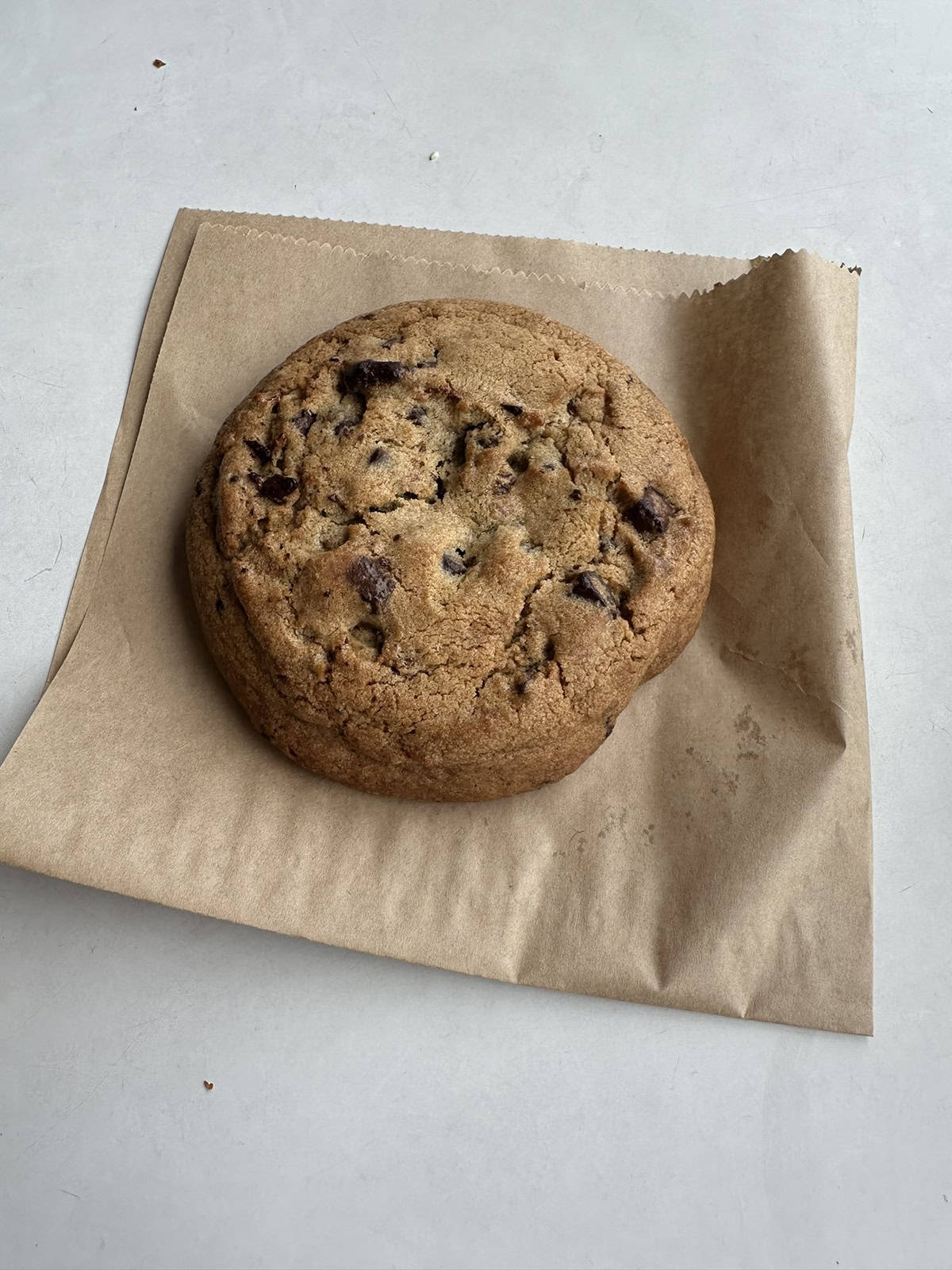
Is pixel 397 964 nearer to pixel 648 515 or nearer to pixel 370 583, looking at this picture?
pixel 370 583

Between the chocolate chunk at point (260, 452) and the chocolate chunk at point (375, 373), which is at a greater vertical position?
the chocolate chunk at point (375, 373)

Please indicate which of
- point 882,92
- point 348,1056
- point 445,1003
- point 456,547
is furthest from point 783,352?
point 348,1056

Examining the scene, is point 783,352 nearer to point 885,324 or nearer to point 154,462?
point 885,324

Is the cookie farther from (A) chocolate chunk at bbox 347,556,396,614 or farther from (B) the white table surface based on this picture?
(B) the white table surface

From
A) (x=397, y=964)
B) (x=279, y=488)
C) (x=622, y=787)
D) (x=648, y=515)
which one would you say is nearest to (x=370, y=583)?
(x=279, y=488)

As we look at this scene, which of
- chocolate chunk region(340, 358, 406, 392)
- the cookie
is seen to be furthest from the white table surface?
chocolate chunk region(340, 358, 406, 392)

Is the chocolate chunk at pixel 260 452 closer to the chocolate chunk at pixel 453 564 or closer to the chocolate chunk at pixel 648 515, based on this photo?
the chocolate chunk at pixel 453 564

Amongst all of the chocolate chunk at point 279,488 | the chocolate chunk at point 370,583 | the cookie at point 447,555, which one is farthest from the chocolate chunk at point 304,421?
the chocolate chunk at point 370,583
